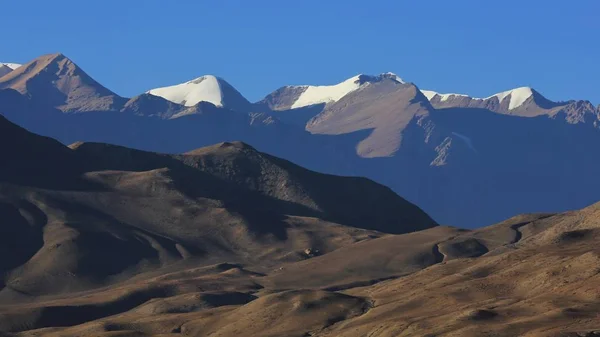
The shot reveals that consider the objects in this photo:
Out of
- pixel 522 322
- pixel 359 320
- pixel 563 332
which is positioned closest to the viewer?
pixel 563 332

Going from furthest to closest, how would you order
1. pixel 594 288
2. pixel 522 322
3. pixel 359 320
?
pixel 359 320 → pixel 594 288 → pixel 522 322

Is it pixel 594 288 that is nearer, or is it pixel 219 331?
pixel 594 288

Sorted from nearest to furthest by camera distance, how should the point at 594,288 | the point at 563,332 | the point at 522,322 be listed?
the point at 563,332 < the point at 522,322 < the point at 594,288

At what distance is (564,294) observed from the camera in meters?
177

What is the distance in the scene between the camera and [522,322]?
159m

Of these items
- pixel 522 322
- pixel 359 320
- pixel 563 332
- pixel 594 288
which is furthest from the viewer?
pixel 359 320

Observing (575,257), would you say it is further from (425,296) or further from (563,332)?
(563,332)

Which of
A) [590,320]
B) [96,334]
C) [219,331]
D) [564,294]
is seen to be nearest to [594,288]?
[564,294]

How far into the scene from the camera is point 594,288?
175125 mm

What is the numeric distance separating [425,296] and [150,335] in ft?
128

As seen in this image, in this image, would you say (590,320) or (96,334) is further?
(96,334)

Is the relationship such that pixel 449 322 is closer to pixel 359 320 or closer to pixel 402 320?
pixel 402 320

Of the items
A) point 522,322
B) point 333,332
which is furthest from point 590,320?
point 333,332

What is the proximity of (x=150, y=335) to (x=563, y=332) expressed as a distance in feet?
224
